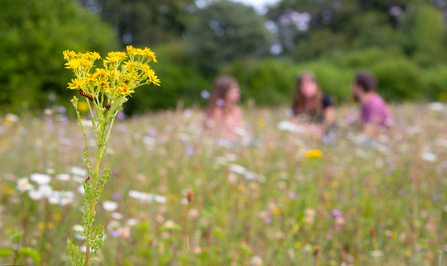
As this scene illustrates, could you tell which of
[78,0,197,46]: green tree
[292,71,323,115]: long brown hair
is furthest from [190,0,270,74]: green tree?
[78,0,197,46]: green tree

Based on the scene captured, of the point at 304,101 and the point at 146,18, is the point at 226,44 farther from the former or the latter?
the point at 146,18

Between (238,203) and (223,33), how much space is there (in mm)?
12561

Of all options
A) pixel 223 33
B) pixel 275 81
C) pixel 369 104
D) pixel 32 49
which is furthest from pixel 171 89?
pixel 369 104

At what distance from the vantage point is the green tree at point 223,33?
45.0 feet

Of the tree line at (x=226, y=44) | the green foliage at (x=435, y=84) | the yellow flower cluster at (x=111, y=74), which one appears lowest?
the green foliage at (x=435, y=84)

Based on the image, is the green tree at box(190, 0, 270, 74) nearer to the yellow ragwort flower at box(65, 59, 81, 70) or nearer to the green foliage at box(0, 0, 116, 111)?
the green foliage at box(0, 0, 116, 111)

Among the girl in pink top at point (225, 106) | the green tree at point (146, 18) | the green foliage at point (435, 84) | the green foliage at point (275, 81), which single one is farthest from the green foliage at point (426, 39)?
the girl in pink top at point (225, 106)

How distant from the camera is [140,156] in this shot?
299cm

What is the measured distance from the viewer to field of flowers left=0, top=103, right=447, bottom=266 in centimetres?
165

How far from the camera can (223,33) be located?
14039mm

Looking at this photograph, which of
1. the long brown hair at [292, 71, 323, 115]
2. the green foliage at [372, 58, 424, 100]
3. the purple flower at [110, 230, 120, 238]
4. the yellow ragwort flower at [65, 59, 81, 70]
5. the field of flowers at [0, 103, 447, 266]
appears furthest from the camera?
the green foliage at [372, 58, 424, 100]

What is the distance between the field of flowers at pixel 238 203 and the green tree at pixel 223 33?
10.3m

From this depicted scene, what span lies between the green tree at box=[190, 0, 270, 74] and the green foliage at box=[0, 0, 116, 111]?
267 inches

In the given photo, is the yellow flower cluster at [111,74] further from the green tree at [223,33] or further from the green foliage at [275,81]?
the green tree at [223,33]
